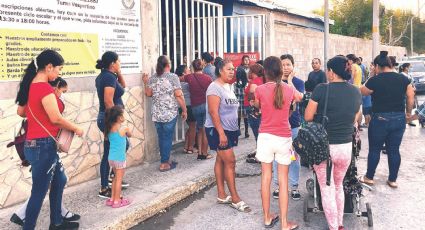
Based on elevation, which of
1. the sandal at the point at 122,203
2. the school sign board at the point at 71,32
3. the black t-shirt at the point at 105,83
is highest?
the school sign board at the point at 71,32

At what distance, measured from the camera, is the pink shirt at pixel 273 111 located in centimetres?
396

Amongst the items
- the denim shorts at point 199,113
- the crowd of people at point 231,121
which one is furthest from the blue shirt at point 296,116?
the denim shorts at point 199,113

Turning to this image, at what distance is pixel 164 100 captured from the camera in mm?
6031

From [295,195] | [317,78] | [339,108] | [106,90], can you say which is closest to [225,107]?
[339,108]

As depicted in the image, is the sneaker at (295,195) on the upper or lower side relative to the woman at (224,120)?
lower

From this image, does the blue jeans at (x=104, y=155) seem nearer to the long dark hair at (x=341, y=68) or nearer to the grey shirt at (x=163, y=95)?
the grey shirt at (x=163, y=95)

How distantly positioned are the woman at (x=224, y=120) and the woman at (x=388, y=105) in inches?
76.7

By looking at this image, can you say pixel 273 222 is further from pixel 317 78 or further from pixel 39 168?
pixel 317 78

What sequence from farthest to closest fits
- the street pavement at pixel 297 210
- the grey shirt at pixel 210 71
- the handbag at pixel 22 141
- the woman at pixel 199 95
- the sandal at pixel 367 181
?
the grey shirt at pixel 210 71
the woman at pixel 199 95
the sandal at pixel 367 181
the street pavement at pixel 297 210
the handbag at pixel 22 141

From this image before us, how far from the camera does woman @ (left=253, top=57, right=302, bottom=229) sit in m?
3.96

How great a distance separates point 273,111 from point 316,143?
0.53 metres

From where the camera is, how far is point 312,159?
375 cm

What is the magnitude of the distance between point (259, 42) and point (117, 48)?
426cm

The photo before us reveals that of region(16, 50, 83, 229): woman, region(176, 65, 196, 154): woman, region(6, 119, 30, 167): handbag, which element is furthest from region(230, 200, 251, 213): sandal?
region(176, 65, 196, 154): woman
